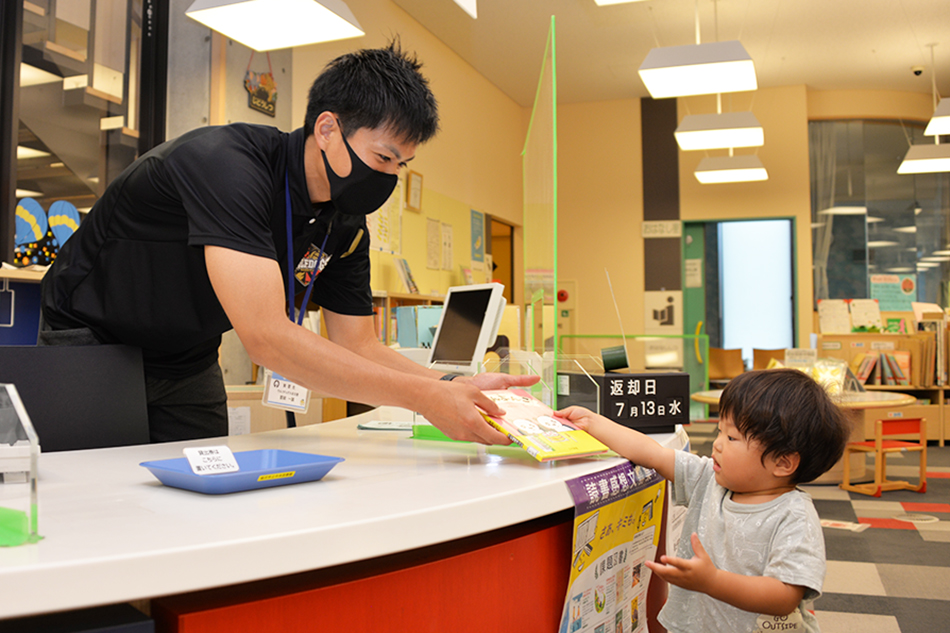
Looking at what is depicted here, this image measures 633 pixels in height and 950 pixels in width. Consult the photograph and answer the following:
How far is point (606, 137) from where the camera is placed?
31.8 feet

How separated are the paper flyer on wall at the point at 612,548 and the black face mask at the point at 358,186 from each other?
2.31 ft

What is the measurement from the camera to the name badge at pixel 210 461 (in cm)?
87

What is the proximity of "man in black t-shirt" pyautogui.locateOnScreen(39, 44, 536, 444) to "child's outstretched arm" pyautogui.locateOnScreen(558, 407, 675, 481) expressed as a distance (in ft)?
0.57

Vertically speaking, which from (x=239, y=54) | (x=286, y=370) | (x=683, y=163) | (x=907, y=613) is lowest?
(x=907, y=613)

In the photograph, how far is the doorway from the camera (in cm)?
913

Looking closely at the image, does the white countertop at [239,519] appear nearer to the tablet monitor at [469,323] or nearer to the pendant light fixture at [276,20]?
the tablet monitor at [469,323]

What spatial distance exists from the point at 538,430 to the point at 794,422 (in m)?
0.41

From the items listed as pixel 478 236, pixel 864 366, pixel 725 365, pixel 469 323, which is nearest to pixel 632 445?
pixel 469 323

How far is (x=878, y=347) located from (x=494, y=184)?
14.5ft

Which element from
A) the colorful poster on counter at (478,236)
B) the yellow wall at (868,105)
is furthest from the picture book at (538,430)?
the yellow wall at (868,105)

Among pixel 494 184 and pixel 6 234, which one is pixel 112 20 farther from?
pixel 494 184

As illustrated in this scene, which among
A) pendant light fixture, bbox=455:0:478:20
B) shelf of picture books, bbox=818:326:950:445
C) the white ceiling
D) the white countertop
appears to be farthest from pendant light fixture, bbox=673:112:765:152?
the white countertop

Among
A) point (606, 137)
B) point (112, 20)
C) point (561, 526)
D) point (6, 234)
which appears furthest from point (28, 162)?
point (606, 137)

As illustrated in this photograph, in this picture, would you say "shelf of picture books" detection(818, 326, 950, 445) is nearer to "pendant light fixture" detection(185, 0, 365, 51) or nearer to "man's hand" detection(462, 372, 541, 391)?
"pendant light fixture" detection(185, 0, 365, 51)
